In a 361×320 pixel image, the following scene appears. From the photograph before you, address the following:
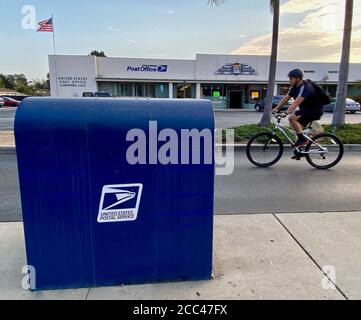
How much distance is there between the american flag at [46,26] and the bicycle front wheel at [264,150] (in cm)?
2437

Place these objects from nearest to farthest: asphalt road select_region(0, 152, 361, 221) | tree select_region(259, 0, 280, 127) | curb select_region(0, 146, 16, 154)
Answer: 1. asphalt road select_region(0, 152, 361, 221)
2. curb select_region(0, 146, 16, 154)
3. tree select_region(259, 0, 280, 127)

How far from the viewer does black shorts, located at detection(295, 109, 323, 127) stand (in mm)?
5961

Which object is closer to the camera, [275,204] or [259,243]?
[259,243]

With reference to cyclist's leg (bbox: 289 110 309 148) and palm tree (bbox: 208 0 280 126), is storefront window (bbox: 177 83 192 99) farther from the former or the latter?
cyclist's leg (bbox: 289 110 309 148)

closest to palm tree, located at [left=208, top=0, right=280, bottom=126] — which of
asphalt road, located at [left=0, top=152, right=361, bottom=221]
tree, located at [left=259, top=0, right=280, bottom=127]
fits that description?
tree, located at [left=259, top=0, right=280, bottom=127]

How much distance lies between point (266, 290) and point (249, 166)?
175 inches

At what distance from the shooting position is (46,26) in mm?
24484

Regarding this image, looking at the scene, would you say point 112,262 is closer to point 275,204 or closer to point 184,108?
point 184,108

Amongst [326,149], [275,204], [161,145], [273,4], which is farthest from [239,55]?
[161,145]

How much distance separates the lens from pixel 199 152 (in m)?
2.34

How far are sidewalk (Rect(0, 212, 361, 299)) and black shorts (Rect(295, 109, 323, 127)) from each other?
8.95 feet

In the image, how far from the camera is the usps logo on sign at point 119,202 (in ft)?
7.50
